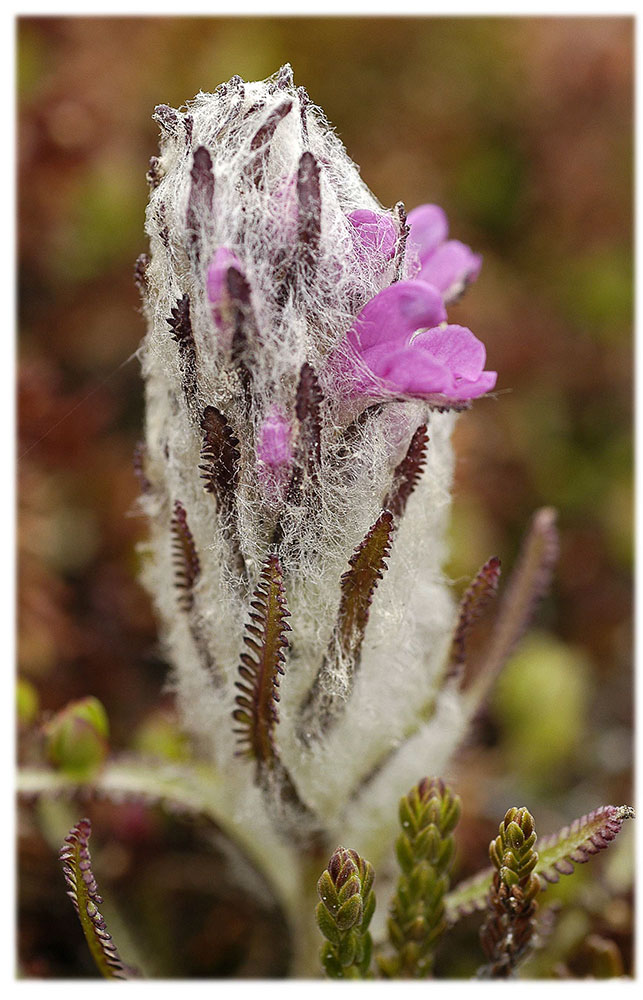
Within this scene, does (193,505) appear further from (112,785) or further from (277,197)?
(112,785)

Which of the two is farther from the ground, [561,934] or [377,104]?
[377,104]

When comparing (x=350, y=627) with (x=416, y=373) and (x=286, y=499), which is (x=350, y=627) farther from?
(x=416, y=373)

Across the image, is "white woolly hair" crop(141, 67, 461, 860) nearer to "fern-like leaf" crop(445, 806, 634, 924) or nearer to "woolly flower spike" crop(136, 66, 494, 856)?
"woolly flower spike" crop(136, 66, 494, 856)

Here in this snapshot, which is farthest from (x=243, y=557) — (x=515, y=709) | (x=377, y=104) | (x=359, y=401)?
(x=377, y=104)

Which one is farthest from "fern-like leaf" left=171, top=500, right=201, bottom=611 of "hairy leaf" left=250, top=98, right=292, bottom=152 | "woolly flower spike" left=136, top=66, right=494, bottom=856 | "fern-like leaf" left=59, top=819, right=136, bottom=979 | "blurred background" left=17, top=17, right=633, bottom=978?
"blurred background" left=17, top=17, right=633, bottom=978

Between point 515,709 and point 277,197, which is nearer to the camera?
point 277,197

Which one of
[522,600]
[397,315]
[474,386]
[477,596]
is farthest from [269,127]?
[522,600]
